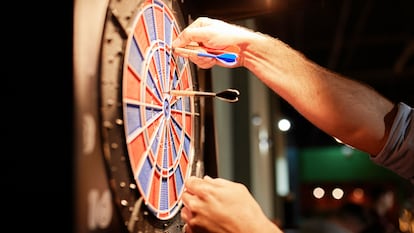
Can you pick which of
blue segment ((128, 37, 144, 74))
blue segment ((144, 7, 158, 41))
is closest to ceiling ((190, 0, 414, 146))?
blue segment ((144, 7, 158, 41))

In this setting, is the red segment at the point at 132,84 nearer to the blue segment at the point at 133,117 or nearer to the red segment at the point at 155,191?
the blue segment at the point at 133,117

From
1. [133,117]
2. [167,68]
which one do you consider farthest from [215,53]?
[133,117]

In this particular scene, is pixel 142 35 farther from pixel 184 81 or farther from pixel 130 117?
pixel 184 81

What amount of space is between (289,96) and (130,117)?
0.51 meters

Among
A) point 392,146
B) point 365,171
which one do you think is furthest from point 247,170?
point 365,171

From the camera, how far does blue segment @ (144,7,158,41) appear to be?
1296 millimetres

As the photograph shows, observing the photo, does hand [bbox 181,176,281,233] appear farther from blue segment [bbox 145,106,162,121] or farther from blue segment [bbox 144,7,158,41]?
blue segment [bbox 144,7,158,41]

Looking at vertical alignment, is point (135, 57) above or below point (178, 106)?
above

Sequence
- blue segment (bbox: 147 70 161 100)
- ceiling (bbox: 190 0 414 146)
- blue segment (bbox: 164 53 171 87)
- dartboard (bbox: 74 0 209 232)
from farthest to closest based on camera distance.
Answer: ceiling (bbox: 190 0 414 146)
blue segment (bbox: 164 53 171 87)
blue segment (bbox: 147 70 161 100)
dartboard (bbox: 74 0 209 232)

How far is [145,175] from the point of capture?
48.7 inches

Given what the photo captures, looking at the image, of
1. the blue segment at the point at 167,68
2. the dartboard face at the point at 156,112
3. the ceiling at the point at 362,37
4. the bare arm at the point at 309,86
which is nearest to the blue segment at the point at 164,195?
the dartboard face at the point at 156,112

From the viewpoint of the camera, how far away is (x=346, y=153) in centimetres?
1401

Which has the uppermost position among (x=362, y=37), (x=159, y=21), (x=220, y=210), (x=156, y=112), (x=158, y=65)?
(x=159, y=21)

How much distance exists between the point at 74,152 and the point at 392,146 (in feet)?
3.08
